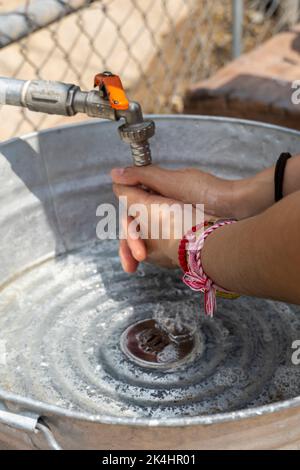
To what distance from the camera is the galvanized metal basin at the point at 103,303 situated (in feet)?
3.89

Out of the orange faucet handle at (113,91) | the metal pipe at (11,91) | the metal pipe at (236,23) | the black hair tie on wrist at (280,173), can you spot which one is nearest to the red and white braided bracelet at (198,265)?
the black hair tie on wrist at (280,173)

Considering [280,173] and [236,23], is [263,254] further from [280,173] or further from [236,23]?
[236,23]

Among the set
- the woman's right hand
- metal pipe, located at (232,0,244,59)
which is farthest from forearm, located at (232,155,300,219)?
metal pipe, located at (232,0,244,59)

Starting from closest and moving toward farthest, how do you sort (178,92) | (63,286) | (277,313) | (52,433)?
(52,433) → (277,313) → (63,286) → (178,92)

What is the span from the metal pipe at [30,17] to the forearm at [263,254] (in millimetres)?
719

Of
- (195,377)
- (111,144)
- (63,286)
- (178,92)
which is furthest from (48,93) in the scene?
(178,92)

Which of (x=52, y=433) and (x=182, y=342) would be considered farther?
(x=182, y=342)

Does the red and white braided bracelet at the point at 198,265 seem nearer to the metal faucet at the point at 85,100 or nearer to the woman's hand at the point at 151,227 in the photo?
the woman's hand at the point at 151,227

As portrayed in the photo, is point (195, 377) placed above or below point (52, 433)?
below

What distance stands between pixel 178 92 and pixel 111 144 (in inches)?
72.3

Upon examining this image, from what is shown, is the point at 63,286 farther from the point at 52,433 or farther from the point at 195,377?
the point at 52,433

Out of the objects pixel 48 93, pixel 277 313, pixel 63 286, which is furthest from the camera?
pixel 63 286

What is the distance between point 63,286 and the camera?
1.48 metres

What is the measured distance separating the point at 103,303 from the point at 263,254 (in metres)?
0.60
